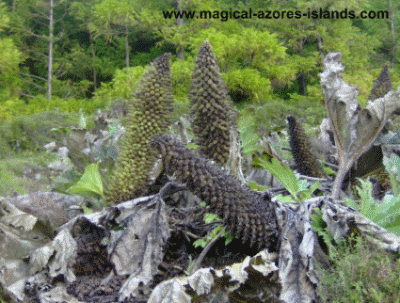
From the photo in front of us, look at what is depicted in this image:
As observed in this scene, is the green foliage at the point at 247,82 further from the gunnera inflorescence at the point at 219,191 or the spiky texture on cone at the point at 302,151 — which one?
the gunnera inflorescence at the point at 219,191

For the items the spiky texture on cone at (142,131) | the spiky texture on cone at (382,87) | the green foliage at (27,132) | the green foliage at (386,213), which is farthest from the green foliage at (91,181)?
the green foliage at (27,132)

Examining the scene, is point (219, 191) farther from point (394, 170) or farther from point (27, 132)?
point (27, 132)

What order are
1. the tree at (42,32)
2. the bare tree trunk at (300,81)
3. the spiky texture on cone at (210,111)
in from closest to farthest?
the spiky texture on cone at (210,111) < the bare tree trunk at (300,81) < the tree at (42,32)

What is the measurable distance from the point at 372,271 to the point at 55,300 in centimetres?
66

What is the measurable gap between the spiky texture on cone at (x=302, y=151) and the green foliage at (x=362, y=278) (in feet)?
1.40

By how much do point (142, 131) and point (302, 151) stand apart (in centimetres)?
47

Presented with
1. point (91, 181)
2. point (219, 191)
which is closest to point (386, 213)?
point (219, 191)

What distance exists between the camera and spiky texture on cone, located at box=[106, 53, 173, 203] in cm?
108

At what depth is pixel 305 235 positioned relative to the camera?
2.49 feet

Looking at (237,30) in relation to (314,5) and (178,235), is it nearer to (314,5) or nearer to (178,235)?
(314,5)

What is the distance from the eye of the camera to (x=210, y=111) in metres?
0.98

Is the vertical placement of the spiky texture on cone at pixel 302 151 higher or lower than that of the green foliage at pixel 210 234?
higher

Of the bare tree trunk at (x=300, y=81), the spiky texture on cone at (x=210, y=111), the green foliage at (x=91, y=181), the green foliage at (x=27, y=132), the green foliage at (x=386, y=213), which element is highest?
the spiky texture on cone at (x=210, y=111)

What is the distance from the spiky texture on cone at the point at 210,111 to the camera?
981 millimetres
